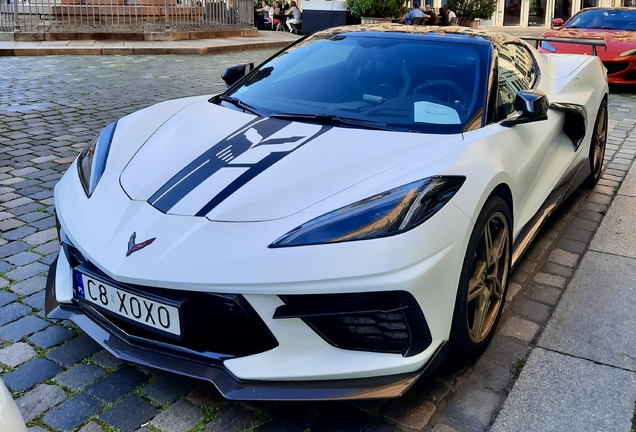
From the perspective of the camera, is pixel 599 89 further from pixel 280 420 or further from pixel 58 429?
pixel 58 429

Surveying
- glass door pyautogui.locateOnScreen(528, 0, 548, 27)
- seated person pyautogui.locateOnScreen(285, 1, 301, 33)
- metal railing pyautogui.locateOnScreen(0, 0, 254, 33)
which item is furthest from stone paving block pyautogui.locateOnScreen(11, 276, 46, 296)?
glass door pyautogui.locateOnScreen(528, 0, 548, 27)

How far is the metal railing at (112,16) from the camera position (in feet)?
47.9

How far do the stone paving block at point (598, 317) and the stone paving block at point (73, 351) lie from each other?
75.7 inches

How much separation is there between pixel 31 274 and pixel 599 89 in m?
3.97

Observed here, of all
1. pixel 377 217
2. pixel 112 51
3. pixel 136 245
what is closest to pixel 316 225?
pixel 377 217

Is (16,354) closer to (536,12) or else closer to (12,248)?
(12,248)

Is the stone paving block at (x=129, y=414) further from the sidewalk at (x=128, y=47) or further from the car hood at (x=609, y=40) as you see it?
the sidewalk at (x=128, y=47)

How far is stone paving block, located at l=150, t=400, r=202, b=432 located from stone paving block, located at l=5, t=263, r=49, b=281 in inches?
58.7

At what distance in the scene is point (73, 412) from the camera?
2.38m

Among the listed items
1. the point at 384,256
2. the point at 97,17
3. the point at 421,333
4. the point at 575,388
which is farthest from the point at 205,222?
the point at 97,17

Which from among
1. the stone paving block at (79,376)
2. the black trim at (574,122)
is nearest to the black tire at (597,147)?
the black trim at (574,122)

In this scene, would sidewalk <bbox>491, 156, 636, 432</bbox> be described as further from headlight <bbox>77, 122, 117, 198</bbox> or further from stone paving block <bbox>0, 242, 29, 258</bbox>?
stone paving block <bbox>0, 242, 29, 258</bbox>

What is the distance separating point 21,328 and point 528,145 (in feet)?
8.23

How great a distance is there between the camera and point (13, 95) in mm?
8422
